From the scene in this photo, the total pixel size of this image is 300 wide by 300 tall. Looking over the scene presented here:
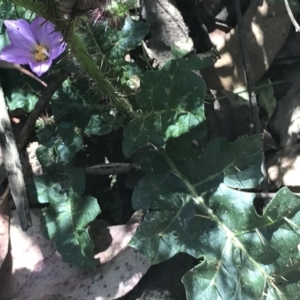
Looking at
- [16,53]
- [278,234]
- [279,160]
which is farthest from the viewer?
[279,160]

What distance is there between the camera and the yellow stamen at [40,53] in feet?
5.90

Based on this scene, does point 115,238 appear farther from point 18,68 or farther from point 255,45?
point 255,45

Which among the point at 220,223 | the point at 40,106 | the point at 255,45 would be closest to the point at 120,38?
the point at 40,106

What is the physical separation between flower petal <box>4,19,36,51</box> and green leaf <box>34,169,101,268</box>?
46cm

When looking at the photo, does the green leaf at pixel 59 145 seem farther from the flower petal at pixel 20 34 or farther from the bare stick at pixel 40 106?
the flower petal at pixel 20 34

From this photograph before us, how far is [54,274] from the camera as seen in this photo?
70.8 inches

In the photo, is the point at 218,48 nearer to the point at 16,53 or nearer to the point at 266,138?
the point at 266,138

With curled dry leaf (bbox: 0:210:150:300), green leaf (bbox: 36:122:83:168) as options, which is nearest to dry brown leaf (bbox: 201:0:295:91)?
green leaf (bbox: 36:122:83:168)

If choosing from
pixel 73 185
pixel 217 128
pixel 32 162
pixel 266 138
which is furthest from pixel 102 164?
pixel 266 138

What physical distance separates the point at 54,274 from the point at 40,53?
2.51ft

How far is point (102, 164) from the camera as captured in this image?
190 centimetres

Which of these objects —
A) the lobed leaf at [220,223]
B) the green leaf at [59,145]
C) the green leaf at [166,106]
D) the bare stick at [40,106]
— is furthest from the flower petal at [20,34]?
the lobed leaf at [220,223]

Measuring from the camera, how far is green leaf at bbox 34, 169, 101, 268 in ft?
5.53

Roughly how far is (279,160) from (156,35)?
2.20 ft
